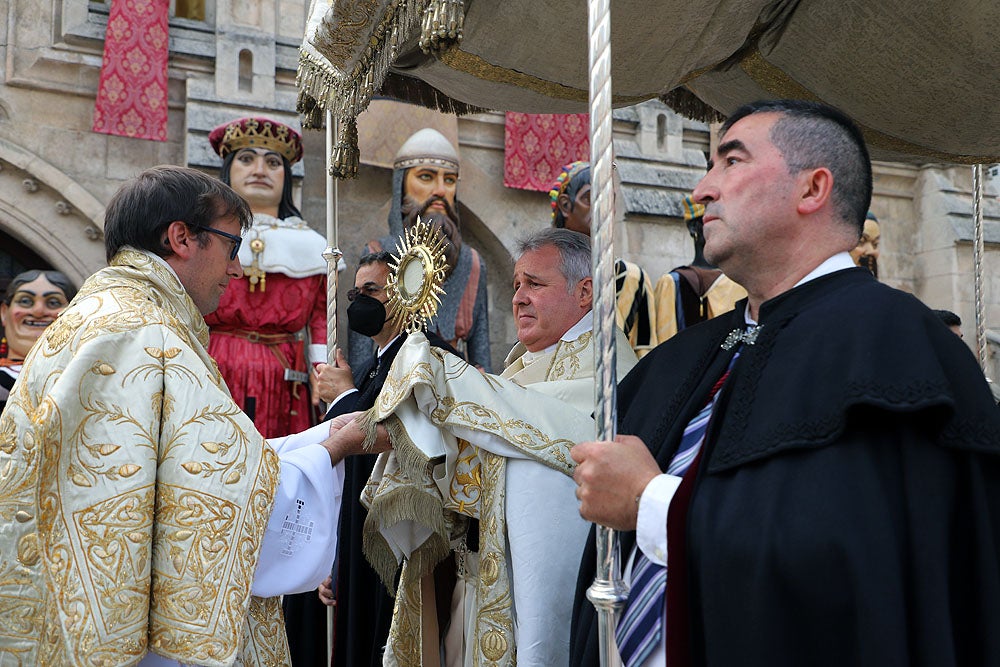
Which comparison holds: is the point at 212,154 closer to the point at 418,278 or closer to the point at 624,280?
the point at 624,280

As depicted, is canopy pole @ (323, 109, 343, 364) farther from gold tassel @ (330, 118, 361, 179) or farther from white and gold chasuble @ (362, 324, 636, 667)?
white and gold chasuble @ (362, 324, 636, 667)

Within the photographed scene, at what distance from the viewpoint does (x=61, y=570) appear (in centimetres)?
257

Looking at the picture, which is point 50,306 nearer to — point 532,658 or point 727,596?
point 532,658

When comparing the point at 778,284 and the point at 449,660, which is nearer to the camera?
the point at 778,284

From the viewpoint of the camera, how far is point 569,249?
3.95 metres

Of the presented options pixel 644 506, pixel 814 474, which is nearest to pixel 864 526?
pixel 814 474

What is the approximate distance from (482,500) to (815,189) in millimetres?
1519

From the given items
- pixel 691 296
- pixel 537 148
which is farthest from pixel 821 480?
pixel 537 148

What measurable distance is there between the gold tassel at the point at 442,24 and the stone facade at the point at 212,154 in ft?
16.0

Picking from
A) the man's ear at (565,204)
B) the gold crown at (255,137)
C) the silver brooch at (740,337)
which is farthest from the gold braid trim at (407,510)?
the gold crown at (255,137)

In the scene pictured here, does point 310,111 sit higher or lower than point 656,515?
higher

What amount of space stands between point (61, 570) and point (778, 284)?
181cm

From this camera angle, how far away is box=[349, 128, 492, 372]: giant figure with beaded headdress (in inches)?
292

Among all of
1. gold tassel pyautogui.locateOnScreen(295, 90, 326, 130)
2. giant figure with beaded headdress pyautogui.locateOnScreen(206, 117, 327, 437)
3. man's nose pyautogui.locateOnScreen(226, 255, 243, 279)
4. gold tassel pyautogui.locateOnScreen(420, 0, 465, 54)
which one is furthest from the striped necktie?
giant figure with beaded headdress pyautogui.locateOnScreen(206, 117, 327, 437)
